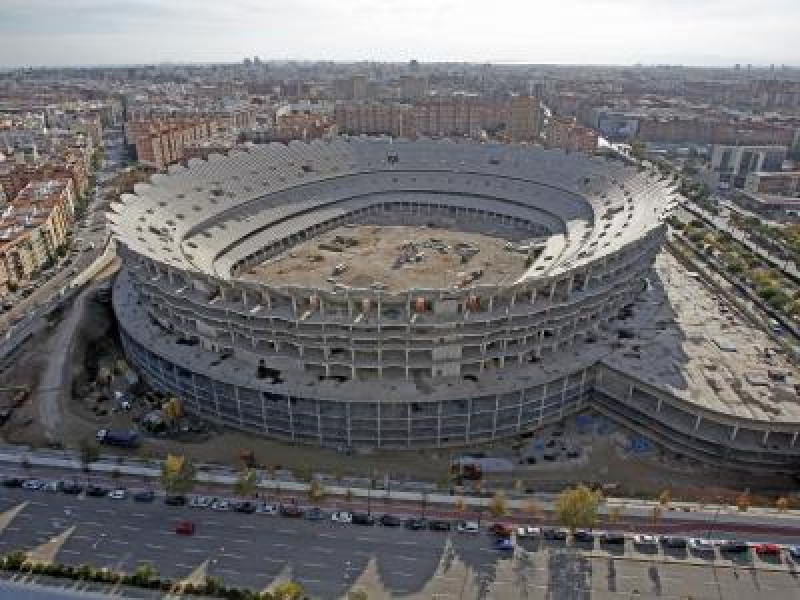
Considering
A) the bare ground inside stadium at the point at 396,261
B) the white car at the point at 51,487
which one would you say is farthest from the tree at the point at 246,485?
the bare ground inside stadium at the point at 396,261

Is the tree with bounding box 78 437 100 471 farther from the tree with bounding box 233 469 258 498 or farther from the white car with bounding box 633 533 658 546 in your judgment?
the white car with bounding box 633 533 658 546

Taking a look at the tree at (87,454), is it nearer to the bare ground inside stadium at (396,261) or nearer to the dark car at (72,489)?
the dark car at (72,489)

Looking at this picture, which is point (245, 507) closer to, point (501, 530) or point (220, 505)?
point (220, 505)

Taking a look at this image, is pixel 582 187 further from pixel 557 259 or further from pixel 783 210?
pixel 783 210

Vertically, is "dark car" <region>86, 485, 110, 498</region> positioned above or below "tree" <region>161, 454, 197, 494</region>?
below

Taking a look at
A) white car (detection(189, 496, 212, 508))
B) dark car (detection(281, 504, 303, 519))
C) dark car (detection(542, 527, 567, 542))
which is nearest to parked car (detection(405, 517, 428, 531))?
dark car (detection(281, 504, 303, 519))

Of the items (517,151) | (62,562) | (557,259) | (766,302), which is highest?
(517,151)

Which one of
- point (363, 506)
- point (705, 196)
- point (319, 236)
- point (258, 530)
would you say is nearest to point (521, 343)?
point (363, 506)

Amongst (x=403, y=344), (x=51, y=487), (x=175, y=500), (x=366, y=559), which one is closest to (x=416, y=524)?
(x=366, y=559)
